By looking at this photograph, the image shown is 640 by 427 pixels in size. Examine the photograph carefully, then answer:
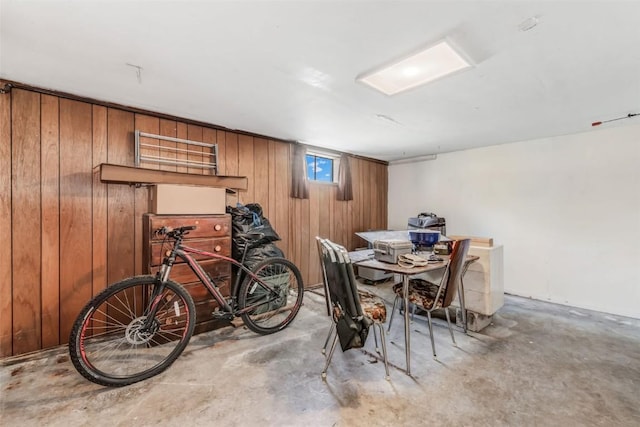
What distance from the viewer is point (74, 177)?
2.42 metres

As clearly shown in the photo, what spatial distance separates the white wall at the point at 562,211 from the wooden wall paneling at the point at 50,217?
5093mm

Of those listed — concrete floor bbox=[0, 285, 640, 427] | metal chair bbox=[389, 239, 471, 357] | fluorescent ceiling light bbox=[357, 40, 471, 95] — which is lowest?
concrete floor bbox=[0, 285, 640, 427]

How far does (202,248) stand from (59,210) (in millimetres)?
1214

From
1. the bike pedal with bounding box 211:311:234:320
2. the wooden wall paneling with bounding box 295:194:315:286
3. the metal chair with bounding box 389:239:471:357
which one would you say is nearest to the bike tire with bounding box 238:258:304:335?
the bike pedal with bounding box 211:311:234:320

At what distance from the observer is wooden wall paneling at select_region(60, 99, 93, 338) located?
7.77 feet

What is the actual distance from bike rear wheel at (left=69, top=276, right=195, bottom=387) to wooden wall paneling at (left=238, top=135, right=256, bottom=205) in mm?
1534

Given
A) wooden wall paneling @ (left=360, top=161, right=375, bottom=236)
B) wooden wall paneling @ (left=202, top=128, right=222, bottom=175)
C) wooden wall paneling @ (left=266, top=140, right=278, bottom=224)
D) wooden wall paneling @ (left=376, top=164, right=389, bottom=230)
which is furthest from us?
wooden wall paneling @ (left=376, top=164, right=389, bottom=230)

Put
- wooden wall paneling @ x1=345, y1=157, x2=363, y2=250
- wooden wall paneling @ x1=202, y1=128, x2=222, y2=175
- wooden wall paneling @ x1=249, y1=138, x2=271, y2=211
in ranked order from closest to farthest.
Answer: wooden wall paneling @ x1=202, y1=128, x2=222, y2=175, wooden wall paneling @ x1=249, y1=138, x2=271, y2=211, wooden wall paneling @ x1=345, y1=157, x2=363, y2=250

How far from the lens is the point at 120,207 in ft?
8.64

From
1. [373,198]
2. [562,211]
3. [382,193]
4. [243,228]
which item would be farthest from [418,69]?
[382,193]

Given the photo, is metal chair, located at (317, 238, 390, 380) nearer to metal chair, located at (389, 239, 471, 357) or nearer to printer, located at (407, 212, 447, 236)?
metal chair, located at (389, 239, 471, 357)

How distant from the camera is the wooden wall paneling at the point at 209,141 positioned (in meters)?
3.18

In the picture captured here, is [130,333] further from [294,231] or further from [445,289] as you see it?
[445,289]

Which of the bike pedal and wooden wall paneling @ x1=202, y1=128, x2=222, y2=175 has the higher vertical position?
wooden wall paneling @ x1=202, y1=128, x2=222, y2=175
